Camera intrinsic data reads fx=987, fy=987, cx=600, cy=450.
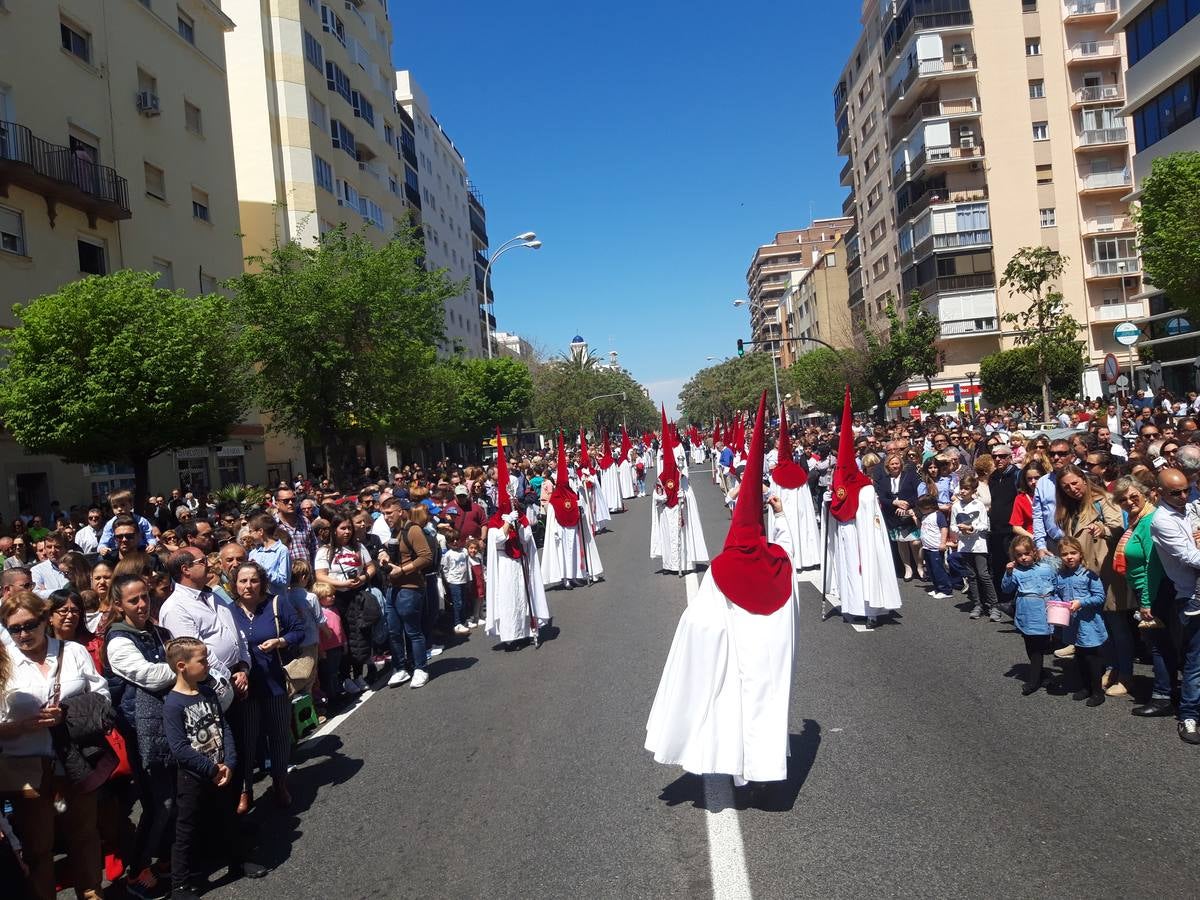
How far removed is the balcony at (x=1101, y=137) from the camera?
53281mm

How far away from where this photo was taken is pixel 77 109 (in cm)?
2258

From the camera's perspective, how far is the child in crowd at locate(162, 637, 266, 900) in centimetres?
493

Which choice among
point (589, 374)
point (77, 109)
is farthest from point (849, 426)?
point (589, 374)

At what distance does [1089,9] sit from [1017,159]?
858 centimetres

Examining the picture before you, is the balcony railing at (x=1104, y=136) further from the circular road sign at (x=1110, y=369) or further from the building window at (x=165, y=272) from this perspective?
the building window at (x=165, y=272)

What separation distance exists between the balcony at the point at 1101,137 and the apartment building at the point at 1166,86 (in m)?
22.6

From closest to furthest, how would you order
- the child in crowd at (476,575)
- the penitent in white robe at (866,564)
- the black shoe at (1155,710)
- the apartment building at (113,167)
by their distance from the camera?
the black shoe at (1155,710) → the penitent in white robe at (866,564) → the child in crowd at (476,575) → the apartment building at (113,167)

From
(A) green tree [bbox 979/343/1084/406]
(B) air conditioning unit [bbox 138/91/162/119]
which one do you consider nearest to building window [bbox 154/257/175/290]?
(B) air conditioning unit [bbox 138/91/162/119]

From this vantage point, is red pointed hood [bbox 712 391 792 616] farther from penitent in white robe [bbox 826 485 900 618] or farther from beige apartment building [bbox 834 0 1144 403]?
beige apartment building [bbox 834 0 1144 403]

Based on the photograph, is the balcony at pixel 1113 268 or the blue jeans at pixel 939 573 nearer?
the blue jeans at pixel 939 573

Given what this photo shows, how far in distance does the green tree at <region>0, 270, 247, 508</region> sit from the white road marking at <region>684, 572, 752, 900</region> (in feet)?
44.8

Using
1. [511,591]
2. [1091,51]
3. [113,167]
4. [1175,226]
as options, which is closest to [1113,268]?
[1091,51]

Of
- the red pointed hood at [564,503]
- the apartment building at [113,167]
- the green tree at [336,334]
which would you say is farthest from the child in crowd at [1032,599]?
the green tree at [336,334]

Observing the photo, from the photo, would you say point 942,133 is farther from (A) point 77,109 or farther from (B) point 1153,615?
(B) point 1153,615
